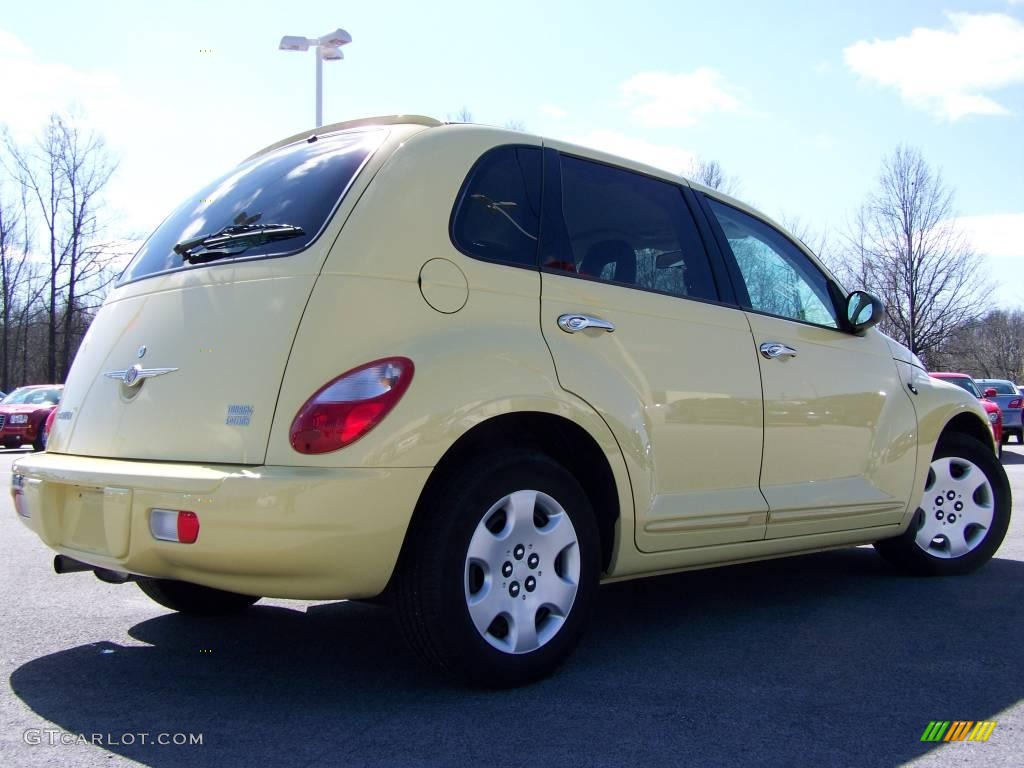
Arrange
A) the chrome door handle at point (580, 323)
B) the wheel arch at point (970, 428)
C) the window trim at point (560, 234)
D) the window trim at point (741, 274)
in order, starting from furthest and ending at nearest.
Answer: the wheel arch at point (970, 428)
the window trim at point (741, 274)
the window trim at point (560, 234)
the chrome door handle at point (580, 323)

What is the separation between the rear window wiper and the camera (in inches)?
123

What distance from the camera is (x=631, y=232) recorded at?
3.91 m

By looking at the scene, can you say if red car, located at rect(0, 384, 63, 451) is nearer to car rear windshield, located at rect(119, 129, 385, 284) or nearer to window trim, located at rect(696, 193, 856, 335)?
car rear windshield, located at rect(119, 129, 385, 284)

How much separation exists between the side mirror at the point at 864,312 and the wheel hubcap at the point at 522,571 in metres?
2.21

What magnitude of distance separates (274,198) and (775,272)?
239 cm

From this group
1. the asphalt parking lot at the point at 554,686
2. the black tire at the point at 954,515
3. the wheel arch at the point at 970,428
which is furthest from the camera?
the wheel arch at the point at 970,428

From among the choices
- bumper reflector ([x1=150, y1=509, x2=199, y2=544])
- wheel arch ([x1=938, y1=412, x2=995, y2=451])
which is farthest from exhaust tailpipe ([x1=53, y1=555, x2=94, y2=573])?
wheel arch ([x1=938, y1=412, x2=995, y2=451])

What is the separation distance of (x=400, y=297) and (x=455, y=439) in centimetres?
48

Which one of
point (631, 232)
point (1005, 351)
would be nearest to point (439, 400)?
point (631, 232)

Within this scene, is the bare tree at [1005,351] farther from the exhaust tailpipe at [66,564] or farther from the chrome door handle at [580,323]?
the exhaust tailpipe at [66,564]

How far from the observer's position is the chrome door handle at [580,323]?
337 cm

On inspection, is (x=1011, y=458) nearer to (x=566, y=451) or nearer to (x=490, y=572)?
(x=566, y=451)

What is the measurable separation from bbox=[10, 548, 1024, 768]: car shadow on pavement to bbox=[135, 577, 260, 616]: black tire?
7cm

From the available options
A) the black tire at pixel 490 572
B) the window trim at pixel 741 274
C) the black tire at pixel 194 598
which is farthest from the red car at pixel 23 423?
the black tire at pixel 490 572
